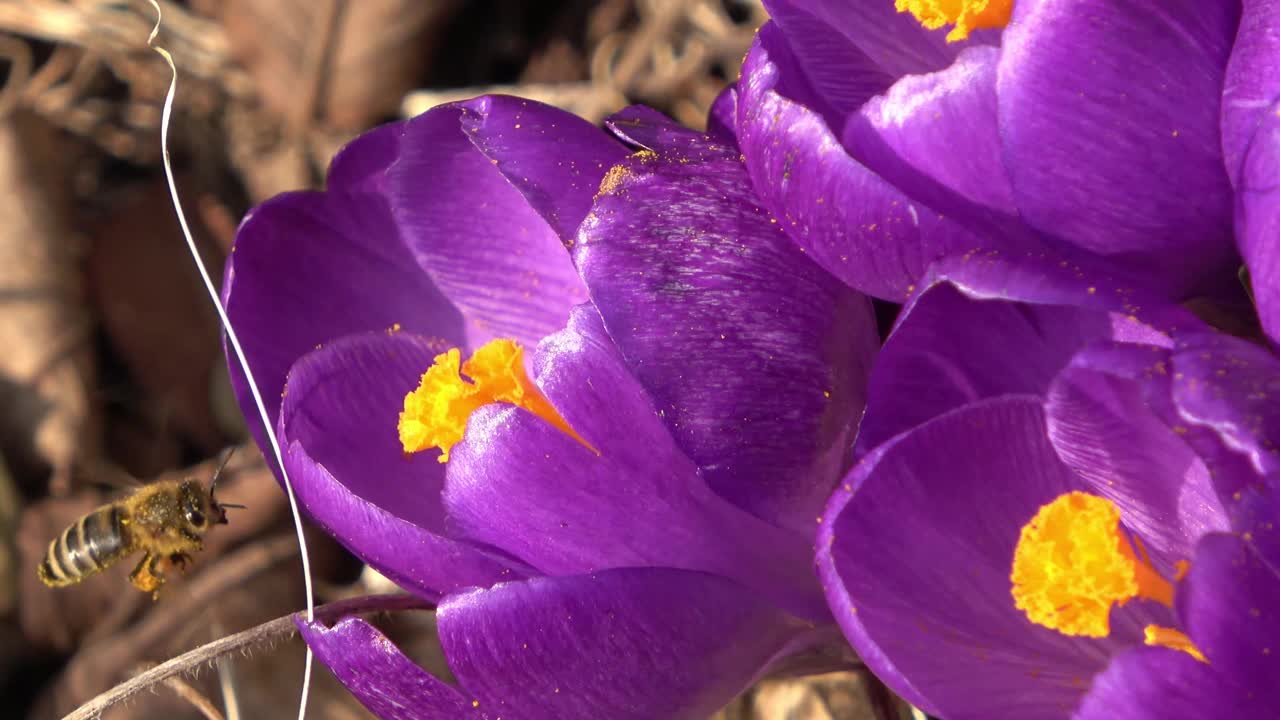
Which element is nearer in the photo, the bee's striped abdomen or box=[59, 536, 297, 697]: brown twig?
the bee's striped abdomen

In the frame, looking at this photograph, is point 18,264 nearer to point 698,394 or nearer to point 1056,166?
point 698,394

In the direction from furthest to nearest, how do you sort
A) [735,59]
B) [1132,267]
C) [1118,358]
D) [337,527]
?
[735,59] → [337,527] → [1132,267] → [1118,358]

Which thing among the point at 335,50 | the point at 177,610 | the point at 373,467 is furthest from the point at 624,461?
the point at 335,50

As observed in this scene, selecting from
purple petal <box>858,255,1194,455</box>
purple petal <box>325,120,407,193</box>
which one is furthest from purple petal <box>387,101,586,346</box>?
purple petal <box>858,255,1194,455</box>

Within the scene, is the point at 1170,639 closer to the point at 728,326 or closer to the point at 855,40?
the point at 728,326

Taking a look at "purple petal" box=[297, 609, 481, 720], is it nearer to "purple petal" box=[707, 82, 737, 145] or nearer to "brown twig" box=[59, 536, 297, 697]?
"purple petal" box=[707, 82, 737, 145]

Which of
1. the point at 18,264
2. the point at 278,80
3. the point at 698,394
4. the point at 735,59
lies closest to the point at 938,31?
the point at 698,394
